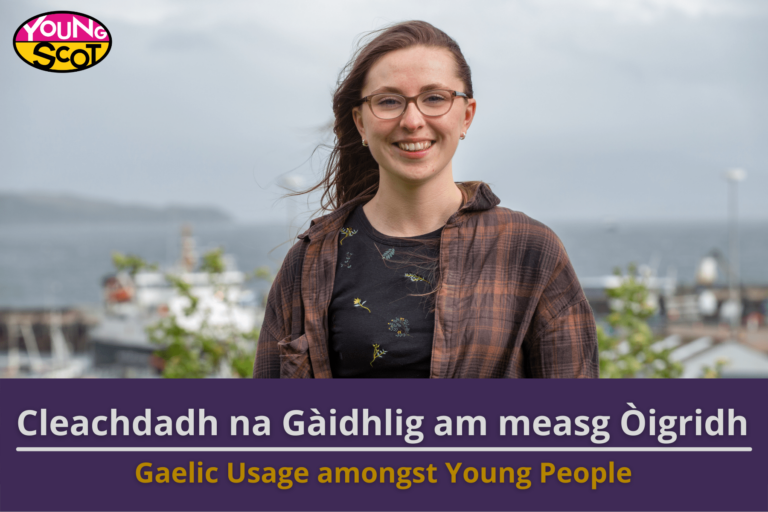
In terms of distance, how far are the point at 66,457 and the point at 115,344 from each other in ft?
95.2

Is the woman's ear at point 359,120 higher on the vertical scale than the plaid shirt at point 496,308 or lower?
higher

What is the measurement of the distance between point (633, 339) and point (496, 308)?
4.48m

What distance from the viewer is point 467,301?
2.10 m

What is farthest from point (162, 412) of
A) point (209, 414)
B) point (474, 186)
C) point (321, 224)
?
point (474, 186)

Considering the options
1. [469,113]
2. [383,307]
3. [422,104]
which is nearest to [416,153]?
[422,104]

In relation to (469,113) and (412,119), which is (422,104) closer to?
(412,119)

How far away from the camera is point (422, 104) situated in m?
2.06

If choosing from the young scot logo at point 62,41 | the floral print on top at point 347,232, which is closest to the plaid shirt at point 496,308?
the floral print on top at point 347,232

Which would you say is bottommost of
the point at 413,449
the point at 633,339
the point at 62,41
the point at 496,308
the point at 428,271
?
the point at 413,449

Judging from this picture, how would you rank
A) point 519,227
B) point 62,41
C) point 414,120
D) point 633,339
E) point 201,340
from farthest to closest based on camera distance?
point 201,340, point 633,339, point 62,41, point 519,227, point 414,120

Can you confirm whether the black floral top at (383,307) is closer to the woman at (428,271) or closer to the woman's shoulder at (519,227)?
the woman at (428,271)

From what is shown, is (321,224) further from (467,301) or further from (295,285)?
(467,301)

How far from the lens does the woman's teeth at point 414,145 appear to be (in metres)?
2.08

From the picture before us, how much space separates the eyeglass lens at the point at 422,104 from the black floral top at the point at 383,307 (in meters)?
0.36
